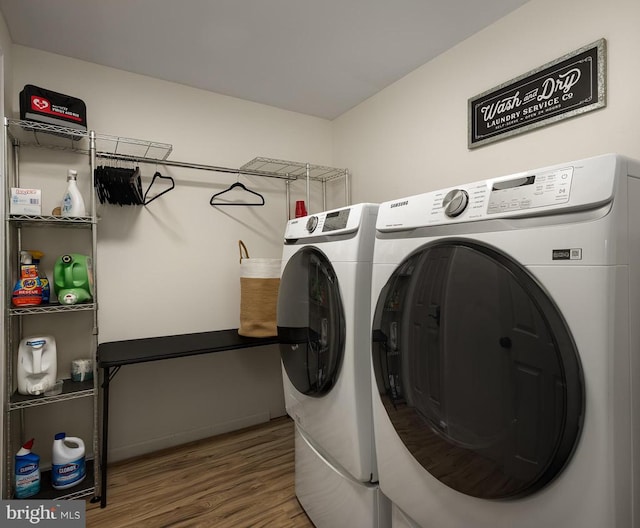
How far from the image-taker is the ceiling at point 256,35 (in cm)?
170

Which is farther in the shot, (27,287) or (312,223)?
(27,287)

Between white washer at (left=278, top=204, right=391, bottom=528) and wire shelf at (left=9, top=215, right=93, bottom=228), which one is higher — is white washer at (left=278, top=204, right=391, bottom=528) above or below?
below

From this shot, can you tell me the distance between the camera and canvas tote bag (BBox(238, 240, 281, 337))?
2.28 m

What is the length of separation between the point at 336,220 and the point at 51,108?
154 centimetres

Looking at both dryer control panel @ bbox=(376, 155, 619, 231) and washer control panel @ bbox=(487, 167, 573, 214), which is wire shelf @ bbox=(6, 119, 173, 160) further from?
washer control panel @ bbox=(487, 167, 573, 214)

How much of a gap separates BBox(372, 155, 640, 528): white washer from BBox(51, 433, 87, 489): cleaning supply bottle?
5.52 ft

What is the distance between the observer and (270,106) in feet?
9.05

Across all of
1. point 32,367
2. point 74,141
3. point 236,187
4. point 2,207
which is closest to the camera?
point 2,207

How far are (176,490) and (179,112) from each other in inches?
86.7

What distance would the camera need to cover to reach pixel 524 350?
32.2 inches

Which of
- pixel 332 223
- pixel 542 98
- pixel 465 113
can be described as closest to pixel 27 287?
pixel 332 223

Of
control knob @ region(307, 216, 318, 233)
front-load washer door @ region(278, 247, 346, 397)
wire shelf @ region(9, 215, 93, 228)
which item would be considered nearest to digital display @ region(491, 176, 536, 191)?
front-load washer door @ region(278, 247, 346, 397)

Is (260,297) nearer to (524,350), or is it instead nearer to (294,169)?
(294,169)

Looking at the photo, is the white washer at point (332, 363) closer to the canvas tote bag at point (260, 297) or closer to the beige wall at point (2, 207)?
the canvas tote bag at point (260, 297)
